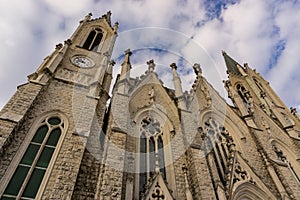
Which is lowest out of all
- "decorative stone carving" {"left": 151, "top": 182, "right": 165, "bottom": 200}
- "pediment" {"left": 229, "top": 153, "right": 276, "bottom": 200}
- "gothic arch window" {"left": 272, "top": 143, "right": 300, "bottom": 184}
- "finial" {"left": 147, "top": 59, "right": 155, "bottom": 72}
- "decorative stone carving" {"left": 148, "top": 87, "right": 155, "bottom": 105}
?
"decorative stone carving" {"left": 151, "top": 182, "right": 165, "bottom": 200}

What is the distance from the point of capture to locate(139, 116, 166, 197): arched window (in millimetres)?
10111

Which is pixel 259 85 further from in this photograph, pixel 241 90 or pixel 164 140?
pixel 164 140

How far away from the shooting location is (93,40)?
20.7 m

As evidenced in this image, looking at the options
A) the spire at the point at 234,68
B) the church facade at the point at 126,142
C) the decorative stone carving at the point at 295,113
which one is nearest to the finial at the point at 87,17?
the church facade at the point at 126,142

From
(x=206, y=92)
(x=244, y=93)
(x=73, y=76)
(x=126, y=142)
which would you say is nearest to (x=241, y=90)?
(x=244, y=93)

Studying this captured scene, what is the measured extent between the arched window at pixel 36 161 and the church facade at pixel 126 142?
3 centimetres

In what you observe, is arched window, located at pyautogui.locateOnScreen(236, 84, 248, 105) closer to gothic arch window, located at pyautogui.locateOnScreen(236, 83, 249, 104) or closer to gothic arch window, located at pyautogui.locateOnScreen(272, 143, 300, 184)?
gothic arch window, located at pyautogui.locateOnScreen(236, 83, 249, 104)

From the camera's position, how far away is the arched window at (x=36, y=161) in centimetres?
762

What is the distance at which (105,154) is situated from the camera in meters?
8.96

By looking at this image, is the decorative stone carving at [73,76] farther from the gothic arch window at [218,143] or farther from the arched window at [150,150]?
the gothic arch window at [218,143]

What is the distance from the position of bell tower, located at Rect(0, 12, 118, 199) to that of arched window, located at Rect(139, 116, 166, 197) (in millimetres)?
2138

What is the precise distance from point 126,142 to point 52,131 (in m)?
3.24

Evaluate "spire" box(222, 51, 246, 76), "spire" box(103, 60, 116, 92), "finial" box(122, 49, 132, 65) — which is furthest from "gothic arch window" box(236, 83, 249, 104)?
"spire" box(103, 60, 116, 92)

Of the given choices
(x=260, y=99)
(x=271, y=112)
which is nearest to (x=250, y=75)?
(x=260, y=99)
